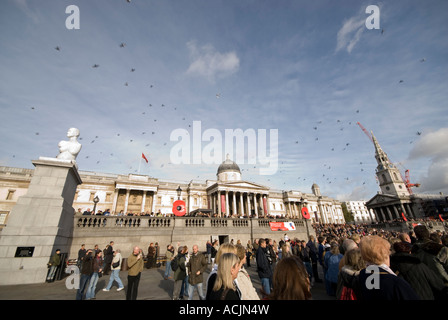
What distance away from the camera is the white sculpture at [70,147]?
35.3 feet

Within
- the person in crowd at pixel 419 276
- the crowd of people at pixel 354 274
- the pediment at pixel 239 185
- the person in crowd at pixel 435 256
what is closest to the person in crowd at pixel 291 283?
the crowd of people at pixel 354 274

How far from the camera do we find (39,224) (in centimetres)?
900

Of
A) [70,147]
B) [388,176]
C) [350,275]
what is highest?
[388,176]

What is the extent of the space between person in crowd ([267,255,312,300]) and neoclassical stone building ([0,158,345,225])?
29.5 m

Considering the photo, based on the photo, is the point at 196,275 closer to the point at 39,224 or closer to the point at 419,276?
the point at 419,276

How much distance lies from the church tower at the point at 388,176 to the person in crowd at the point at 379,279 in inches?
3943

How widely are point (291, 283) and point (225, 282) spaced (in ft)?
2.94

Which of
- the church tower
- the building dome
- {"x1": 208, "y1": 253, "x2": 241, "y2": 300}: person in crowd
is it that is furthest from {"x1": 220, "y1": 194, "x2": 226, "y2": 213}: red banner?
the church tower

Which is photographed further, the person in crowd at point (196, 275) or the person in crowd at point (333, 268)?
the person in crowd at point (333, 268)

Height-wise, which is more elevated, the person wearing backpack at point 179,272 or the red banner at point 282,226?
the red banner at point 282,226

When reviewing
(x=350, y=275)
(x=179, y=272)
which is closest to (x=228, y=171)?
(x=179, y=272)

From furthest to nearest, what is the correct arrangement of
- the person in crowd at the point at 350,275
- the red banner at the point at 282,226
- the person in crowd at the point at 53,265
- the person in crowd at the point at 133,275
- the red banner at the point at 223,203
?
1. the red banner at the point at 223,203
2. the red banner at the point at 282,226
3. the person in crowd at the point at 53,265
4. the person in crowd at the point at 133,275
5. the person in crowd at the point at 350,275

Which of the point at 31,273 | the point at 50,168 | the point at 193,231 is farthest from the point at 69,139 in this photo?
the point at 193,231

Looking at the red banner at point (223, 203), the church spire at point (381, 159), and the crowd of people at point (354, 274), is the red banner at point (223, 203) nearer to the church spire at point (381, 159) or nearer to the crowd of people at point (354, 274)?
the crowd of people at point (354, 274)
